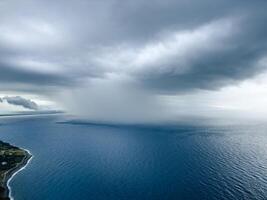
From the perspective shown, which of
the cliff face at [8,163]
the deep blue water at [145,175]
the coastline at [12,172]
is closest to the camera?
the deep blue water at [145,175]

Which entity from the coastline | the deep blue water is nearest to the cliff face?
the coastline

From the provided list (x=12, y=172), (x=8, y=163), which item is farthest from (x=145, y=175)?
(x=8, y=163)

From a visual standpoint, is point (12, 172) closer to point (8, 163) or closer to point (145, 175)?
point (8, 163)

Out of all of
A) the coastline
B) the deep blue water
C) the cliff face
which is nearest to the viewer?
the deep blue water

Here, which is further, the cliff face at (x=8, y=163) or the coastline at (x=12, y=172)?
the cliff face at (x=8, y=163)

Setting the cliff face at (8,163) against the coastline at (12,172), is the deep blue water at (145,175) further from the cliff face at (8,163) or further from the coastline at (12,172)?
the cliff face at (8,163)

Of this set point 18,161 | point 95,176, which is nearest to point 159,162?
point 95,176

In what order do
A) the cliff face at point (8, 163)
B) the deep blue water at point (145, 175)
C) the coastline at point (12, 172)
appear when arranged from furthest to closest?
the cliff face at point (8, 163)
the coastline at point (12, 172)
the deep blue water at point (145, 175)

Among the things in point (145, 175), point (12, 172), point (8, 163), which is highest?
point (145, 175)

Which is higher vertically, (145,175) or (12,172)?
(145,175)

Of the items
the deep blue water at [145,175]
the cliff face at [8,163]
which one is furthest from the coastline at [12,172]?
the deep blue water at [145,175]

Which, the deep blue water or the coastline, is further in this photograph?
the coastline

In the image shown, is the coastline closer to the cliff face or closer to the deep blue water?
the cliff face
